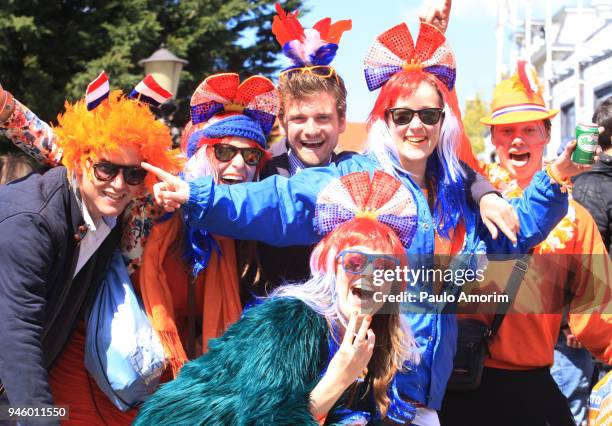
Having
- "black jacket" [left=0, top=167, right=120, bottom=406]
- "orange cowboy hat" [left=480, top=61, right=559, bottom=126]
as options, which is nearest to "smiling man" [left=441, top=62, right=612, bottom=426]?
"orange cowboy hat" [left=480, top=61, right=559, bottom=126]

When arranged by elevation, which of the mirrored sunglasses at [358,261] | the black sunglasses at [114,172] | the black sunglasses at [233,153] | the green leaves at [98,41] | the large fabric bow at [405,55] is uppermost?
the green leaves at [98,41]

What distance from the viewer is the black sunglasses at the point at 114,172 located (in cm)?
264

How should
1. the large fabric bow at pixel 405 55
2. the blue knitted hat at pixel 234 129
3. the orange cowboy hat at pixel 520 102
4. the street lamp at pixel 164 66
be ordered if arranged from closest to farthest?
the large fabric bow at pixel 405 55
the blue knitted hat at pixel 234 129
the orange cowboy hat at pixel 520 102
the street lamp at pixel 164 66

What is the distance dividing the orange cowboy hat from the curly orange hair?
176 cm

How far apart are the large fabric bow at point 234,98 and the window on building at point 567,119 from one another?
1001 cm

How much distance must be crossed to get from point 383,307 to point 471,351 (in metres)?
0.87

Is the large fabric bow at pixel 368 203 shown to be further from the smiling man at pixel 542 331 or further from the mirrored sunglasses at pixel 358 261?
the smiling man at pixel 542 331

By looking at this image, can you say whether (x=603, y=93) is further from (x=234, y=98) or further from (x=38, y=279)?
(x=38, y=279)

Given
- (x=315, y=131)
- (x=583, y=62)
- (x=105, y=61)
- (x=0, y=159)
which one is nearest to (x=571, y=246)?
(x=315, y=131)

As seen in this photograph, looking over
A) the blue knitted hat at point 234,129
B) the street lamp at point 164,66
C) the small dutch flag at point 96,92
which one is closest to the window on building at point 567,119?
the street lamp at point 164,66

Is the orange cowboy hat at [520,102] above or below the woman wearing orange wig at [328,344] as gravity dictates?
above

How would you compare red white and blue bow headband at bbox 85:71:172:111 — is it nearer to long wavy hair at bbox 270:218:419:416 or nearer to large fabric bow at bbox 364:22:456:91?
large fabric bow at bbox 364:22:456:91

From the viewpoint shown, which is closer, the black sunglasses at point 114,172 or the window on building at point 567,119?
Result: the black sunglasses at point 114,172

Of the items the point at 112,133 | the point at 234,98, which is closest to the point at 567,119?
the point at 234,98
